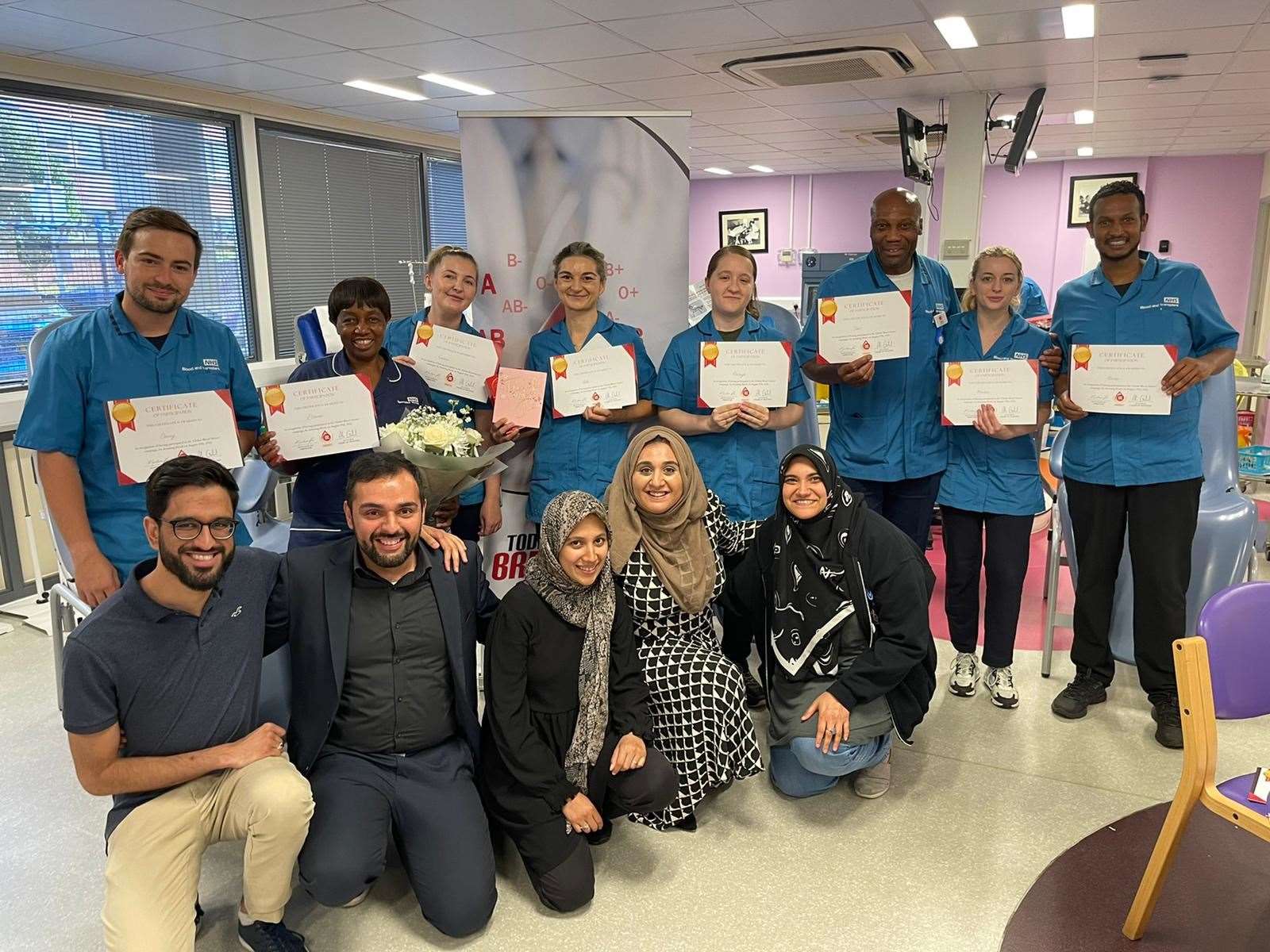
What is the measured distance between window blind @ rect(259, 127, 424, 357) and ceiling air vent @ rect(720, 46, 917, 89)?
2950 millimetres

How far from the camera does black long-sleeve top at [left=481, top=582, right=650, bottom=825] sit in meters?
2.12

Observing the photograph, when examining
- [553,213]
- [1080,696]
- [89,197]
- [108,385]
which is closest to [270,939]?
[108,385]

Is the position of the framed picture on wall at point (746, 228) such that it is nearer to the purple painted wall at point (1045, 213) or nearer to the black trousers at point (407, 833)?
the purple painted wall at point (1045, 213)

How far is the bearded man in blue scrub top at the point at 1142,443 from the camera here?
266 cm

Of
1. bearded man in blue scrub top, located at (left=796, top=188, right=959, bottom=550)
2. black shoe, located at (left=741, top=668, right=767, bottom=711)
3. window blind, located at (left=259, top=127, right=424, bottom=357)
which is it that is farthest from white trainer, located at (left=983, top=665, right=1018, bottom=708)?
window blind, located at (left=259, top=127, right=424, bottom=357)

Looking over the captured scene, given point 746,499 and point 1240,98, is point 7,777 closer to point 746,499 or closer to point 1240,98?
point 746,499

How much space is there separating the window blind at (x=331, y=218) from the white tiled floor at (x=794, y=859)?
409 centimetres

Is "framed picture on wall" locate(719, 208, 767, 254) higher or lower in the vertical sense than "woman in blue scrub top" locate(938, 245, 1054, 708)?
higher

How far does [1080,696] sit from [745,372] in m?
1.58

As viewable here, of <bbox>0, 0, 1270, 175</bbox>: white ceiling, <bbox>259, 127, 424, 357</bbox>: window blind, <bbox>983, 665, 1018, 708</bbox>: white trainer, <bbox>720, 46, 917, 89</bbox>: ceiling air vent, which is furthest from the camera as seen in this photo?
<bbox>259, 127, 424, 357</bbox>: window blind

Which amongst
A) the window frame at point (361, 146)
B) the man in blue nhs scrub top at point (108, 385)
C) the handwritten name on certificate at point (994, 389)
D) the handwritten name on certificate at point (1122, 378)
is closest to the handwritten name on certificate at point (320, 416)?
the man in blue nhs scrub top at point (108, 385)

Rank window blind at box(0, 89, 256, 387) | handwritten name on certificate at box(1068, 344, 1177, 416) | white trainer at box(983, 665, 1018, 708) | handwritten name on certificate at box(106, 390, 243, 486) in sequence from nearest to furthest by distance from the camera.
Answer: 1. handwritten name on certificate at box(106, 390, 243, 486)
2. handwritten name on certificate at box(1068, 344, 1177, 416)
3. white trainer at box(983, 665, 1018, 708)
4. window blind at box(0, 89, 256, 387)

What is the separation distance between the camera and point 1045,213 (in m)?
10.4

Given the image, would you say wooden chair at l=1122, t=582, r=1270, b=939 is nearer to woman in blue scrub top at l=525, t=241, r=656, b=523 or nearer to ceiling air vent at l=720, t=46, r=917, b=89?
woman in blue scrub top at l=525, t=241, r=656, b=523
